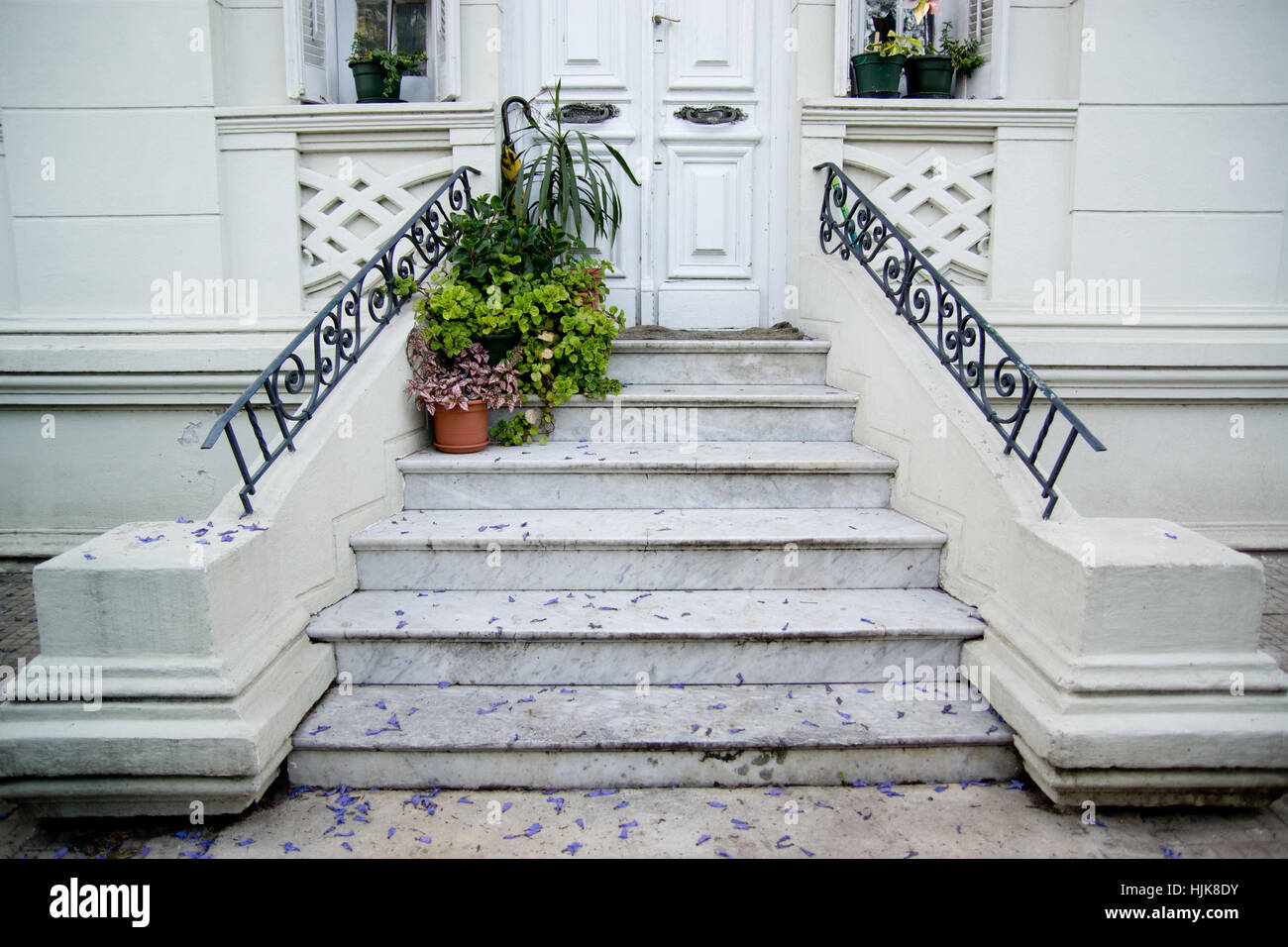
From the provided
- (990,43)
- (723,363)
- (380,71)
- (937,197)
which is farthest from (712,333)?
(380,71)

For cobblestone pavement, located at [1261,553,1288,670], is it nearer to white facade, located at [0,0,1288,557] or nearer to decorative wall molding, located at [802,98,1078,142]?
white facade, located at [0,0,1288,557]

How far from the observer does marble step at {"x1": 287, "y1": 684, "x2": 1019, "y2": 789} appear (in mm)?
2348

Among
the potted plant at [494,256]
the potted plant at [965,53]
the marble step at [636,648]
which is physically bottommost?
the marble step at [636,648]

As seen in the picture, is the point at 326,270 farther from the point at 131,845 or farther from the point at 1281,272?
the point at 1281,272

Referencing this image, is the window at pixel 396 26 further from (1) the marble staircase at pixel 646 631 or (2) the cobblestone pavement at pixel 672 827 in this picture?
(2) the cobblestone pavement at pixel 672 827

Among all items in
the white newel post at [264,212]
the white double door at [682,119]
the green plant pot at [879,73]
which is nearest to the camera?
the white newel post at [264,212]

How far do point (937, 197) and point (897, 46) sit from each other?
809 mm

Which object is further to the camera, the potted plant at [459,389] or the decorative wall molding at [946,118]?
the decorative wall molding at [946,118]

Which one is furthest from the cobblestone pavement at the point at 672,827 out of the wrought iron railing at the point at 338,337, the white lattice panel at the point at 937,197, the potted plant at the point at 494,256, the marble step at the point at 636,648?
the white lattice panel at the point at 937,197

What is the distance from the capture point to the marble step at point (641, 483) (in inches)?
132

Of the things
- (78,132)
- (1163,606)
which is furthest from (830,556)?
(78,132)

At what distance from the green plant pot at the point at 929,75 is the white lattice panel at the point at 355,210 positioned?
8.22 ft

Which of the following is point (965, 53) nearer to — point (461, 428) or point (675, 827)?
point (461, 428)

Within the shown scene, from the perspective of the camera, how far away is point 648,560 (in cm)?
299
